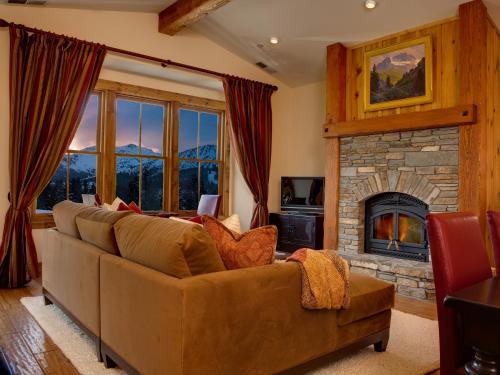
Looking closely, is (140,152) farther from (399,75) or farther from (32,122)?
(399,75)

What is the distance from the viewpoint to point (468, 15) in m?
4.01

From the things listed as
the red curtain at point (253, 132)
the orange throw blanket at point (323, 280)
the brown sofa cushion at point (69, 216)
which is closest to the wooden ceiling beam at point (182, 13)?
the red curtain at point (253, 132)

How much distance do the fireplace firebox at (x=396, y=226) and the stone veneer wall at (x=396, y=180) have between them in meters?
0.13

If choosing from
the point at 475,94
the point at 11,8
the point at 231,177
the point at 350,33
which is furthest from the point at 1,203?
the point at 475,94

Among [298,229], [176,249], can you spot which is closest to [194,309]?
[176,249]

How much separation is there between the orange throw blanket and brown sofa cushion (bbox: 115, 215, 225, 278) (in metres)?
0.46

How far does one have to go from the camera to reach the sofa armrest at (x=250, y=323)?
5.43 ft

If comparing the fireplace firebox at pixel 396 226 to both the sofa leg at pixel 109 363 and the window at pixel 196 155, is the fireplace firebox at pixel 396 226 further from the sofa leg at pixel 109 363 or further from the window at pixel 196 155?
the sofa leg at pixel 109 363

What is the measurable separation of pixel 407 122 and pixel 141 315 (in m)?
3.73

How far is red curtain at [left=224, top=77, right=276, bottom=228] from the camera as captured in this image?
20.0 ft

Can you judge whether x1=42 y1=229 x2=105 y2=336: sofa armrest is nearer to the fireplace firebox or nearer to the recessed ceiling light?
the fireplace firebox

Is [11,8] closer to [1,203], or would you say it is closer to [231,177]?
[1,203]

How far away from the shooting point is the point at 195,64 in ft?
18.9

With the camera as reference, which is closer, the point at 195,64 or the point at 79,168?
the point at 79,168
